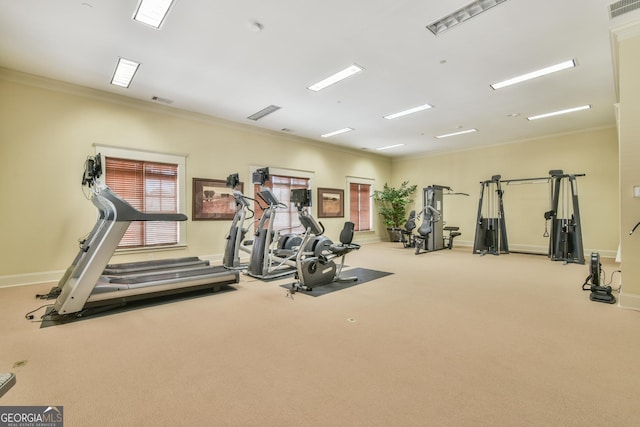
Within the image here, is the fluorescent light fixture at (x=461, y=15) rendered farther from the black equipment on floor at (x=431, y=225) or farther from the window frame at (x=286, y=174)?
the black equipment on floor at (x=431, y=225)

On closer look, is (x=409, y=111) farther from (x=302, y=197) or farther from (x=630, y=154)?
(x=630, y=154)

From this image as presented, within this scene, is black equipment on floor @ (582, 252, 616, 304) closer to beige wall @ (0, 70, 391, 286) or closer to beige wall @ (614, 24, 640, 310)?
beige wall @ (614, 24, 640, 310)

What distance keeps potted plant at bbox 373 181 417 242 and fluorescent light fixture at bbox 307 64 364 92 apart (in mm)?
6051

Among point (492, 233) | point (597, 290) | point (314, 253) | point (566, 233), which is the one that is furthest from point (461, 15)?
point (492, 233)

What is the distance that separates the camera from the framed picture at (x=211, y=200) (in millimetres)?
6109

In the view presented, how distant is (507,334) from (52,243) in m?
6.58

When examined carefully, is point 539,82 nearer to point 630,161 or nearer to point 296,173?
point 630,161

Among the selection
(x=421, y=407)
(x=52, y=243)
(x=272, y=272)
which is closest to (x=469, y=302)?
(x=421, y=407)

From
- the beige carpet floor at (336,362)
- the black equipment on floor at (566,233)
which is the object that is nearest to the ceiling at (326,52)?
the black equipment on floor at (566,233)

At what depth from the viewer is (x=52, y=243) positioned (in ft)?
15.0

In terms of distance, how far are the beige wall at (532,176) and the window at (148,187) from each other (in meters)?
8.17

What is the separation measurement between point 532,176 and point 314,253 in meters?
7.29

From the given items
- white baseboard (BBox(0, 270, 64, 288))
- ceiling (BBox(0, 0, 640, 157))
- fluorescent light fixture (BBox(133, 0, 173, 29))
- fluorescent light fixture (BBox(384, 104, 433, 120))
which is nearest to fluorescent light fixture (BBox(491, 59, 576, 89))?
ceiling (BBox(0, 0, 640, 157))

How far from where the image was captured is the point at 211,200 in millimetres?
6320
